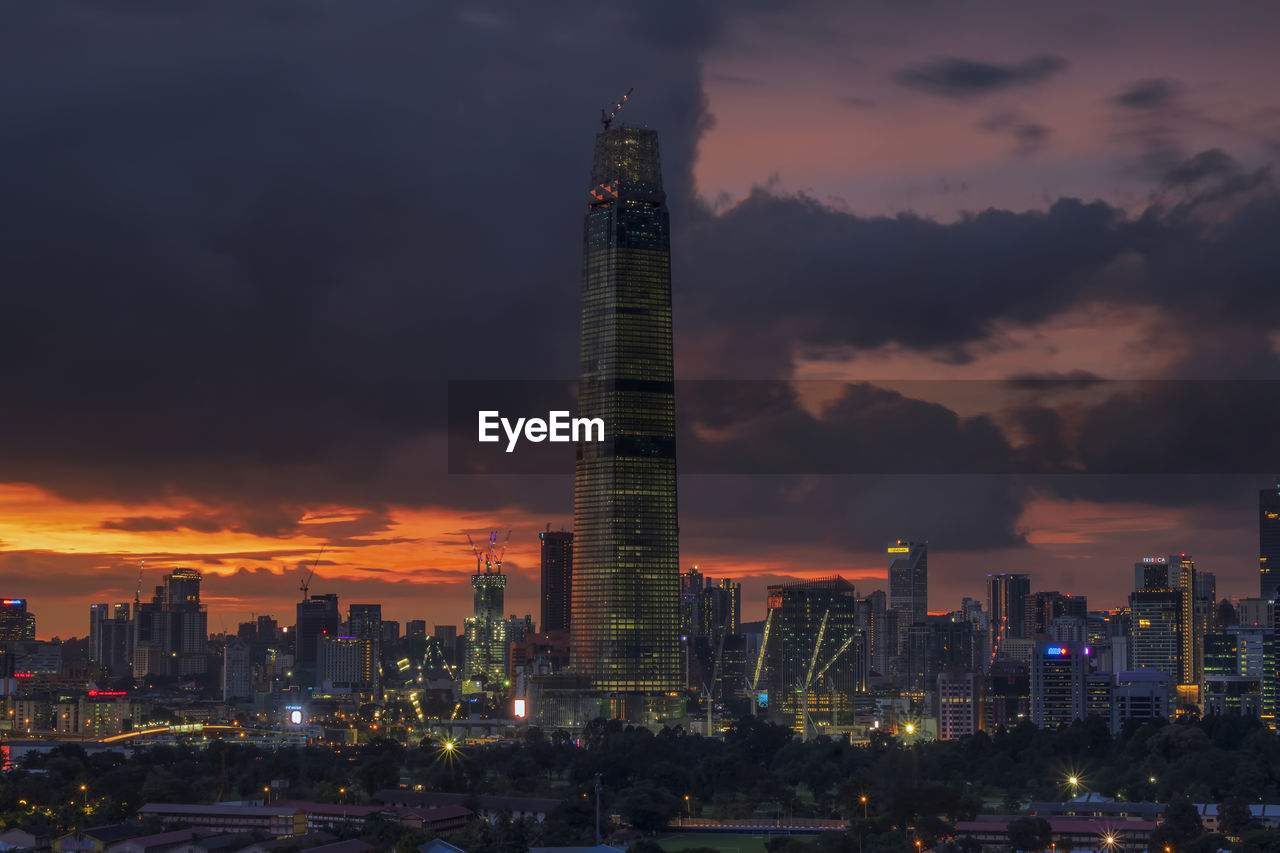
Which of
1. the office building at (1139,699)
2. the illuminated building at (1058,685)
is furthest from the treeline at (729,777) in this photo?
the illuminated building at (1058,685)

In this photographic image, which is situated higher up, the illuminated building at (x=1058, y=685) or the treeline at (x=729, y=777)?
the illuminated building at (x=1058, y=685)

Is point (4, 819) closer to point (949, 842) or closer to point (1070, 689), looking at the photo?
point (949, 842)

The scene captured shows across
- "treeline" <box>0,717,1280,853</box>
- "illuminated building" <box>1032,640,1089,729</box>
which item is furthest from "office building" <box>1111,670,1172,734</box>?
"treeline" <box>0,717,1280,853</box>

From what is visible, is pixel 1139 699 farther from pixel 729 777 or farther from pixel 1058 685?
pixel 729 777

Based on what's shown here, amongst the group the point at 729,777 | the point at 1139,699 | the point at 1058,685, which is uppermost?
the point at 1058,685

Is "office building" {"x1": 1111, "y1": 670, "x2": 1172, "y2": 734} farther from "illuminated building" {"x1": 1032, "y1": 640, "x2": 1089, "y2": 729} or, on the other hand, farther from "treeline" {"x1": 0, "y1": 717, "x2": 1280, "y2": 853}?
"treeline" {"x1": 0, "y1": 717, "x2": 1280, "y2": 853}

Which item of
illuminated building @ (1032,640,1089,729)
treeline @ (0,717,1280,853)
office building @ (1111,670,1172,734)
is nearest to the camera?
treeline @ (0,717,1280,853)

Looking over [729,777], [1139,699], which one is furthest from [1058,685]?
[729,777]

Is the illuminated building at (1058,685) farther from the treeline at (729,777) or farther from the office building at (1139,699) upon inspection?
the treeline at (729,777)
